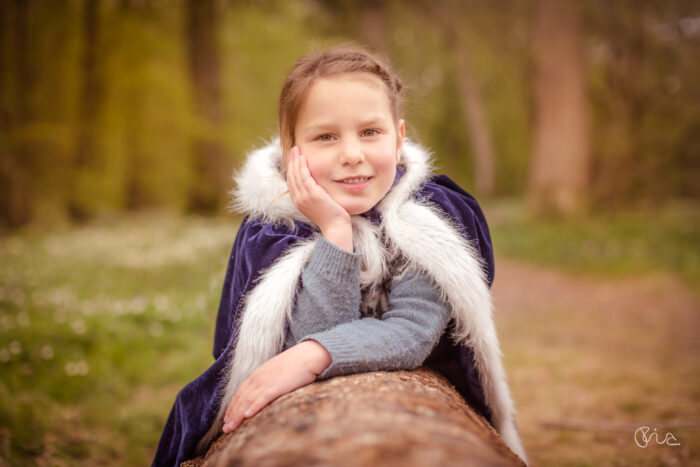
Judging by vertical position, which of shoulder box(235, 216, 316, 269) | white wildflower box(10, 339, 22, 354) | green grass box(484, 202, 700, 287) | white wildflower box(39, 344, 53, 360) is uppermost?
shoulder box(235, 216, 316, 269)

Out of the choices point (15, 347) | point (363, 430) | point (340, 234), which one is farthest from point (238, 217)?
point (363, 430)

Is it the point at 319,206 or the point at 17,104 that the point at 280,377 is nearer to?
the point at 319,206

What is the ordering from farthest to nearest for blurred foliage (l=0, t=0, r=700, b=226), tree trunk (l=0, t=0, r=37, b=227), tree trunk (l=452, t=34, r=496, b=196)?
tree trunk (l=452, t=34, r=496, b=196) < blurred foliage (l=0, t=0, r=700, b=226) < tree trunk (l=0, t=0, r=37, b=227)

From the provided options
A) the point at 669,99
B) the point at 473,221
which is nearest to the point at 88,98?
the point at 473,221

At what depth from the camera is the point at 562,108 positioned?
11.3 meters

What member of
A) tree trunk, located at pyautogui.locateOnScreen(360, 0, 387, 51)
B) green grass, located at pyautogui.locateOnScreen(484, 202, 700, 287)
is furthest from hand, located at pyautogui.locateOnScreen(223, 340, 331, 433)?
tree trunk, located at pyautogui.locateOnScreen(360, 0, 387, 51)

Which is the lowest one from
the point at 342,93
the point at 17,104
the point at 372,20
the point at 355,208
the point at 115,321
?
the point at 115,321

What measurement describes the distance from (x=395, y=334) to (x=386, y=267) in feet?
0.94

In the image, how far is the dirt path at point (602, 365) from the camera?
317cm

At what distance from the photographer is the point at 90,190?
10.8m

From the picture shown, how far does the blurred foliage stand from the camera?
1048 centimetres

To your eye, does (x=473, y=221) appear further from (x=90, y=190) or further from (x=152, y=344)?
(x=90, y=190)

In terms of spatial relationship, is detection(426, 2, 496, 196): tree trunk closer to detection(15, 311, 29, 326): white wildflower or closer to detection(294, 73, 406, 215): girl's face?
detection(15, 311, 29, 326): white wildflower

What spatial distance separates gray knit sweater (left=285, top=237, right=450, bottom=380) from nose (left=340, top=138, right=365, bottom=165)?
31cm
